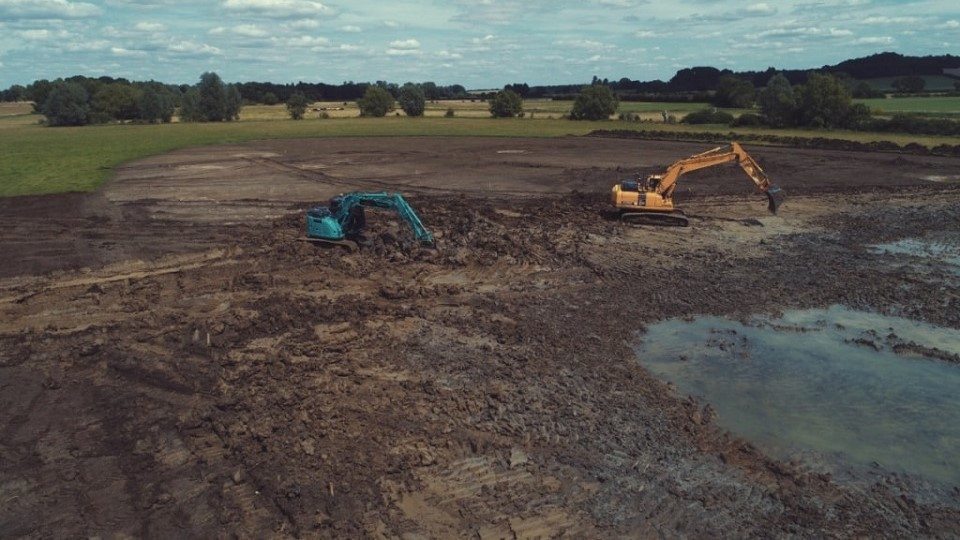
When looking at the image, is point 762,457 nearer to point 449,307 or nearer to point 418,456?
point 418,456

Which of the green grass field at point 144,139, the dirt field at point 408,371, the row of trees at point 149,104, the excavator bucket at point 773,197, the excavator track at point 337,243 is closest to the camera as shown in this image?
the dirt field at point 408,371

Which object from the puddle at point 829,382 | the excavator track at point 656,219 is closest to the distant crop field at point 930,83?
the excavator track at point 656,219

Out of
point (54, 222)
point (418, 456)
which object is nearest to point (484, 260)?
point (418, 456)

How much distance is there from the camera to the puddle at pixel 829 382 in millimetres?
10594

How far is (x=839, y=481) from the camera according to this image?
9.67 m

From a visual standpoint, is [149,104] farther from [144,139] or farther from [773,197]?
[773,197]

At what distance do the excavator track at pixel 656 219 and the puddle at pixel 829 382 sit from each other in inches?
379

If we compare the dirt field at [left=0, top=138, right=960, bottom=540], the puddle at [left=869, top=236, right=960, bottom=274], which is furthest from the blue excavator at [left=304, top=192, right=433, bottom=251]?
the puddle at [left=869, top=236, right=960, bottom=274]

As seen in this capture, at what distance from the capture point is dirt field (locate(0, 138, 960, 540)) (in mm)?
8820

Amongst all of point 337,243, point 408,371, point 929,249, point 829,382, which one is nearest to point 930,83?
point 929,249

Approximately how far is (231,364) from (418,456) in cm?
499

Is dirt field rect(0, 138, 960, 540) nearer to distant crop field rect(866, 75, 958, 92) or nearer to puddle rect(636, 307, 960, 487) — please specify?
puddle rect(636, 307, 960, 487)

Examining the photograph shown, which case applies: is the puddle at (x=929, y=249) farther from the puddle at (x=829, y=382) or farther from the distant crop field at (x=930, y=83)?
the distant crop field at (x=930, y=83)

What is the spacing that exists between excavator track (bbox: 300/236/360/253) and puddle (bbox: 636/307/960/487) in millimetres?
9221
